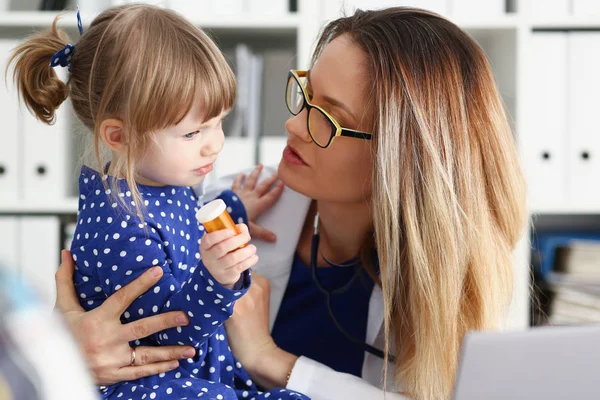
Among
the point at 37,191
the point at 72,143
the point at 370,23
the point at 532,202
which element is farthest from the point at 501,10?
the point at 37,191

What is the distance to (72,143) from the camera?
1913mm

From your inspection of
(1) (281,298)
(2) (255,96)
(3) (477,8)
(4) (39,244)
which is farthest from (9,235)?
(3) (477,8)

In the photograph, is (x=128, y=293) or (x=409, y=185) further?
Result: (x=409, y=185)

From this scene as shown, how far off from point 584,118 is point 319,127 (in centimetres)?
110

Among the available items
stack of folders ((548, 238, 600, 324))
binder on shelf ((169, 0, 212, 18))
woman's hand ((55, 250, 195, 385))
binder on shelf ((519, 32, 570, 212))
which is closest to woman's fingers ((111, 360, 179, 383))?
woman's hand ((55, 250, 195, 385))

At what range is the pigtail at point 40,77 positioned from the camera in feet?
3.46

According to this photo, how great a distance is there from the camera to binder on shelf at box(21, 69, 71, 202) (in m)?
1.85

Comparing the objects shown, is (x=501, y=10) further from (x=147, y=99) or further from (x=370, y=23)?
(x=147, y=99)

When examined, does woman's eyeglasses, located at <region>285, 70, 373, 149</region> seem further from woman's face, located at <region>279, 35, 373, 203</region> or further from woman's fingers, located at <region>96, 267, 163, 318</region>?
woman's fingers, located at <region>96, 267, 163, 318</region>

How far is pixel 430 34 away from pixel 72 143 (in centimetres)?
117

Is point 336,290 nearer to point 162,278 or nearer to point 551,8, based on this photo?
point 162,278

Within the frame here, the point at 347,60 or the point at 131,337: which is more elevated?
the point at 347,60

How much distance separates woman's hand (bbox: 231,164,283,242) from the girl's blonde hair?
1.03ft

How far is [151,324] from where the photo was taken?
0.95m
